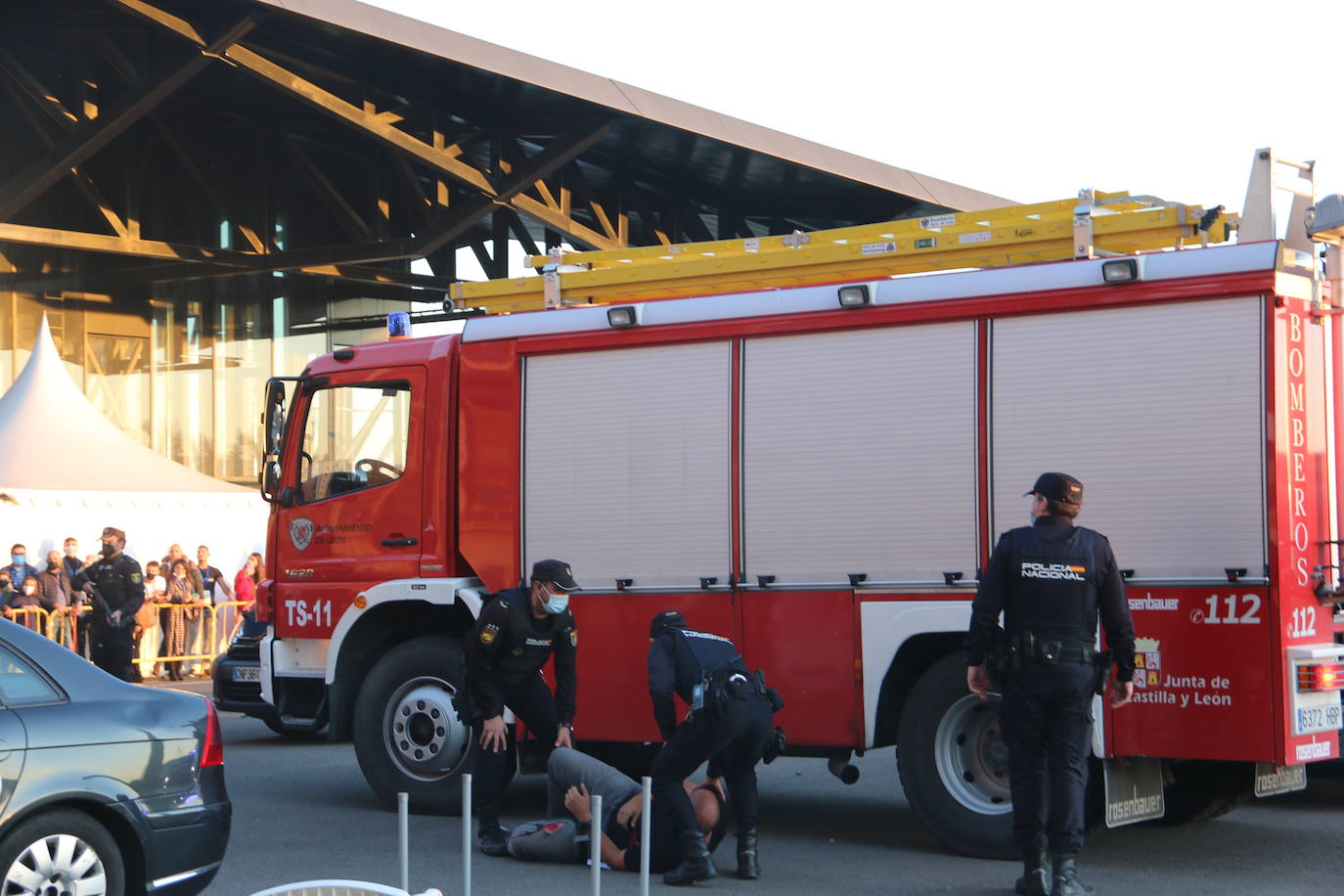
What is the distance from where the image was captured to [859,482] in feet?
28.7

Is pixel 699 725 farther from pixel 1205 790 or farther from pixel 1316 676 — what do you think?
pixel 1205 790

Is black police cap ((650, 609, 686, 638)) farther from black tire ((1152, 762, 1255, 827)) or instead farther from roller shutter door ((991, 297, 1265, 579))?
black tire ((1152, 762, 1255, 827))

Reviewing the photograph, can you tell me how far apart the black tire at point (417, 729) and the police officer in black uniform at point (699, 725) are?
2171 mm

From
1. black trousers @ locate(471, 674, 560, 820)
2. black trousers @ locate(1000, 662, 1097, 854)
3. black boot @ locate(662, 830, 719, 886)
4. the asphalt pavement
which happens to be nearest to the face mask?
black trousers @ locate(471, 674, 560, 820)

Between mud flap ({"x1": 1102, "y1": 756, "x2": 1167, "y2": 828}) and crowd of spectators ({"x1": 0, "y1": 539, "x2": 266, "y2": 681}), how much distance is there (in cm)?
1401

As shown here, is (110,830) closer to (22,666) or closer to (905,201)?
(22,666)

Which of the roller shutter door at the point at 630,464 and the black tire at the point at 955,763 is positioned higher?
the roller shutter door at the point at 630,464

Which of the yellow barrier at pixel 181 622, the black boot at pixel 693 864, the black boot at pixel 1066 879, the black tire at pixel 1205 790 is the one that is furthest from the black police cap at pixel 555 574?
the yellow barrier at pixel 181 622

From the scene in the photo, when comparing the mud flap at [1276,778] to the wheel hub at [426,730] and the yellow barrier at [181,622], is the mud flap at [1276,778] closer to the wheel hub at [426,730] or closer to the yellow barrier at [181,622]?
the wheel hub at [426,730]

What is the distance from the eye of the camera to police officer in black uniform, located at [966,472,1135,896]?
717 cm

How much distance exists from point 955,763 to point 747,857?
47.6 inches

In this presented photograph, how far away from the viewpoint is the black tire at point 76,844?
19.0ft

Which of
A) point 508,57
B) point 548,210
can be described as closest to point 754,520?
point 508,57

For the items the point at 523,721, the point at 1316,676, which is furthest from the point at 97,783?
Result: the point at 1316,676
